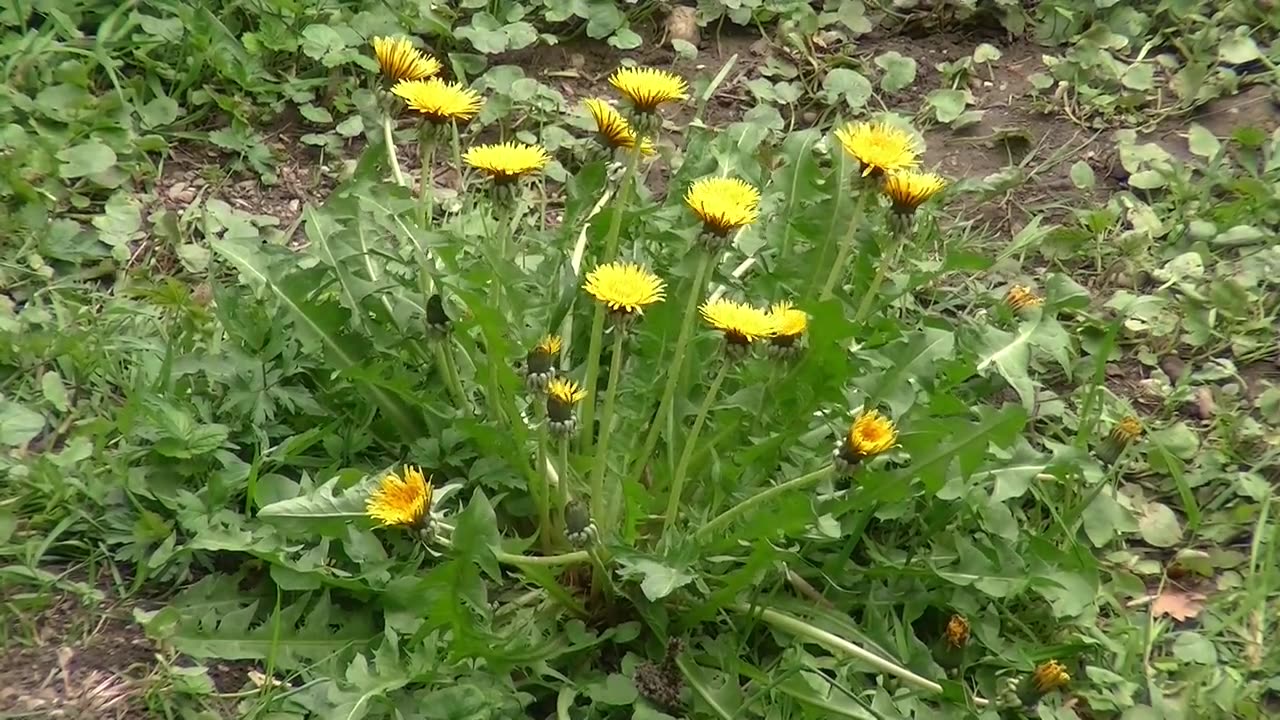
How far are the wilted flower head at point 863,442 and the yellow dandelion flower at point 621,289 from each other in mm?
357

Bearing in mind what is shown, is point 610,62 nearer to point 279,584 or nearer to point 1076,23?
point 1076,23

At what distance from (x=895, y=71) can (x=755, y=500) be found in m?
1.82

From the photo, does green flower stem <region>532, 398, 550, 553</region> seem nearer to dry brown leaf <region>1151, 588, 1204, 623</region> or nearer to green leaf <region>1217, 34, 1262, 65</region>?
dry brown leaf <region>1151, 588, 1204, 623</region>

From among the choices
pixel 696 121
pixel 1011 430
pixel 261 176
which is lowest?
pixel 261 176

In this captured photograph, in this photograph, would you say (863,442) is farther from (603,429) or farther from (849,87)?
(849,87)

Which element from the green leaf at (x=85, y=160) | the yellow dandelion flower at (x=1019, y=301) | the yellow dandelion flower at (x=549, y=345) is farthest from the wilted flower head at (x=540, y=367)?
the green leaf at (x=85, y=160)

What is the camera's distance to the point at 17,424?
216 cm

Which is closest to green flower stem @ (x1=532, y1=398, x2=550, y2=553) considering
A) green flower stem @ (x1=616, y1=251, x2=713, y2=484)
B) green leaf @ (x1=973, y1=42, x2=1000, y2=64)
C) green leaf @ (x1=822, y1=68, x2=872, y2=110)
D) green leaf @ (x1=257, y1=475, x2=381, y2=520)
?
green flower stem @ (x1=616, y1=251, x2=713, y2=484)

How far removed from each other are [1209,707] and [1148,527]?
400 mm

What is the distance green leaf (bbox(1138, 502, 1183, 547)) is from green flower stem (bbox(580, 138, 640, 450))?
1090 mm

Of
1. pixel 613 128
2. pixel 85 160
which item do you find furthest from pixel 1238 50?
pixel 85 160

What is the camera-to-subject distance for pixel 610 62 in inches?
132

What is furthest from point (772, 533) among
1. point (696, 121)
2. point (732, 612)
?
point (696, 121)

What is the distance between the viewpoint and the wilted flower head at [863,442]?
1.75 meters
